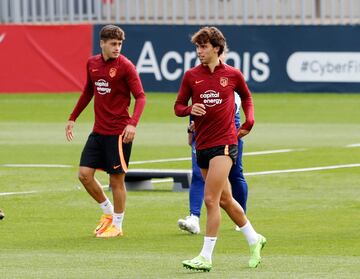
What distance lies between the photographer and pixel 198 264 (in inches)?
397

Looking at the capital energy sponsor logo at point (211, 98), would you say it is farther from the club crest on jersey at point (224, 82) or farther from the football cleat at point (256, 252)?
the football cleat at point (256, 252)

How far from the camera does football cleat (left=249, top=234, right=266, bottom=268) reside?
34.0ft

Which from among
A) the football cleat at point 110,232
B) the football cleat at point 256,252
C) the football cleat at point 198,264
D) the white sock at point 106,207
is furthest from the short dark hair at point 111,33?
the football cleat at point 198,264

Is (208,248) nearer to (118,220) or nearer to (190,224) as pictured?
(190,224)

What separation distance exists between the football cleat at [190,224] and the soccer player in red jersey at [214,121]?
1728 millimetres

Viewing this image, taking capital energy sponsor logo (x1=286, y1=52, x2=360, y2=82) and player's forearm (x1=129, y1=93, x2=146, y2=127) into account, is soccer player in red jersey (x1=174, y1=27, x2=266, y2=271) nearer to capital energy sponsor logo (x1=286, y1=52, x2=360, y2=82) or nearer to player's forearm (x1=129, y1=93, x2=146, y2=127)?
player's forearm (x1=129, y1=93, x2=146, y2=127)

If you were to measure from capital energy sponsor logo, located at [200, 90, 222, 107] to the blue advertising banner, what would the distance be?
70.6 feet

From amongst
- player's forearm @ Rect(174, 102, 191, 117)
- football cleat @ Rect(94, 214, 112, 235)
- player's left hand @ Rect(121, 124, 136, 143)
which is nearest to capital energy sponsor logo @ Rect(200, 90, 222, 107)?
player's forearm @ Rect(174, 102, 191, 117)

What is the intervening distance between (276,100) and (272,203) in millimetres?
16334

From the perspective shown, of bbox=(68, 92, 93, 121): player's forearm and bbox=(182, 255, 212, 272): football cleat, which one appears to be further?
bbox=(68, 92, 93, 121): player's forearm

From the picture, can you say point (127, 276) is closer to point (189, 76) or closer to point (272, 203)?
point (189, 76)

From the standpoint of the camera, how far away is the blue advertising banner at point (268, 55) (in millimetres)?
32062

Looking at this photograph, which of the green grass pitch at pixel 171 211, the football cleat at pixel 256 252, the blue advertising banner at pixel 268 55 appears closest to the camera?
the football cleat at pixel 256 252

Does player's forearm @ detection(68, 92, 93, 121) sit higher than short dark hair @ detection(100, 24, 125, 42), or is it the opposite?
short dark hair @ detection(100, 24, 125, 42)
